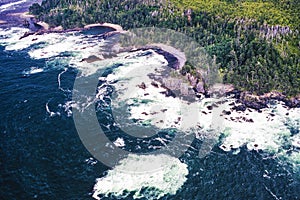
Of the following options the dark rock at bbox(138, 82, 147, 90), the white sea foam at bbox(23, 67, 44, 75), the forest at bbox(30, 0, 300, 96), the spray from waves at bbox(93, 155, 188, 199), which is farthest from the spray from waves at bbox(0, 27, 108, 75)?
the spray from waves at bbox(93, 155, 188, 199)

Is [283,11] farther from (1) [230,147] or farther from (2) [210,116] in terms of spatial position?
(1) [230,147]

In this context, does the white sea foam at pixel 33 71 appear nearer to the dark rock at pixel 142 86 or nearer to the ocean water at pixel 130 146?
the ocean water at pixel 130 146

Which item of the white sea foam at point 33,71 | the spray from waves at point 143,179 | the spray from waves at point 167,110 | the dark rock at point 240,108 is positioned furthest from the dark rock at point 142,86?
the white sea foam at point 33,71

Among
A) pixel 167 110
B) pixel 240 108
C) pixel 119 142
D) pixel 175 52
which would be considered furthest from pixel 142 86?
pixel 240 108

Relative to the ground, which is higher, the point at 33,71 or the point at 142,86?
the point at 142,86

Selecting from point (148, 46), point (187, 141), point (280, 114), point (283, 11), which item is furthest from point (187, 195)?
point (283, 11)

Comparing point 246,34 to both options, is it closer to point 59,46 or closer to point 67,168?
point 59,46
